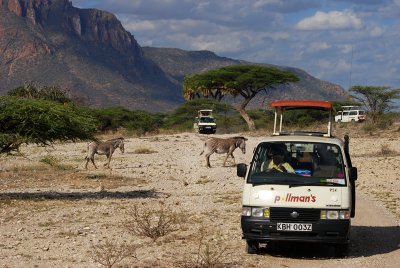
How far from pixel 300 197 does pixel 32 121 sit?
893cm

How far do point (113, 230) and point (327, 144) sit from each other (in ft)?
13.8

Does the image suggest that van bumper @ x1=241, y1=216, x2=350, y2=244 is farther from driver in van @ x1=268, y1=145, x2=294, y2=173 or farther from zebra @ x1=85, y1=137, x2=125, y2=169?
zebra @ x1=85, y1=137, x2=125, y2=169

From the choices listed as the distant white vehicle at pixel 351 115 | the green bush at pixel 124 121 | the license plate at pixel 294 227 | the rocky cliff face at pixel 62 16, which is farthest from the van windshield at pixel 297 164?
the rocky cliff face at pixel 62 16

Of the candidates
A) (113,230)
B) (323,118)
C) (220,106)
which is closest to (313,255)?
(113,230)

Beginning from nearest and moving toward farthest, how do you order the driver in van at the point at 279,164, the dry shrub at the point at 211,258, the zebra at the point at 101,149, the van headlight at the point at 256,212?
the dry shrub at the point at 211,258 < the van headlight at the point at 256,212 < the driver in van at the point at 279,164 < the zebra at the point at 101,149

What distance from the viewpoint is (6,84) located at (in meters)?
127

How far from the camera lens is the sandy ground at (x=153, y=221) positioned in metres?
11.0

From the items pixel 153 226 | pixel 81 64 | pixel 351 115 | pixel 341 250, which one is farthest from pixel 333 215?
pixel 81 64

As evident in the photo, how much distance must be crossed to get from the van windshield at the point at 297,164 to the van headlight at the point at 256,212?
0.47 metres

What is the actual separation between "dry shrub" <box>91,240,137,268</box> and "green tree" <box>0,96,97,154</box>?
642 centimetres

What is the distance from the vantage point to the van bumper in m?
10.7

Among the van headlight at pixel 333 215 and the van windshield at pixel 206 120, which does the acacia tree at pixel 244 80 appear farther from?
the van headlight at pixel 333 215

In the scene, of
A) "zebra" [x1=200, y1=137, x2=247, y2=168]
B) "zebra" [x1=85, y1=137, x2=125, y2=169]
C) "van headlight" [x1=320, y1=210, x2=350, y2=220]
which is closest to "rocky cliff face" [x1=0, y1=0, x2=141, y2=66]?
"zebra" [x1=85, y1=137, x2=125, y2=169]

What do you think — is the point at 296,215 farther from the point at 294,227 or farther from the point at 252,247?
the point at 252,247
